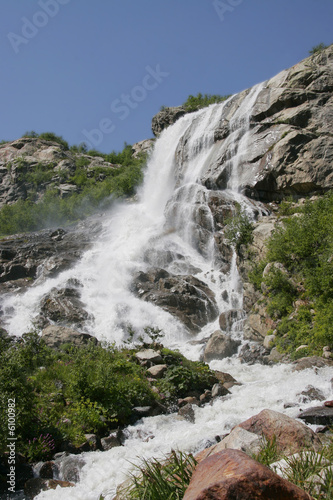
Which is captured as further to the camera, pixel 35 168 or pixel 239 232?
pixel 35 168

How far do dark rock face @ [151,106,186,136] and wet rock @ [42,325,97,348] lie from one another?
41.4m

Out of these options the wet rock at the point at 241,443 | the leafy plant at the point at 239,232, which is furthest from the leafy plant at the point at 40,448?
the leafy plant at the point at 239,232

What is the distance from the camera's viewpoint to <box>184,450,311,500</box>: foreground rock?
3.36m

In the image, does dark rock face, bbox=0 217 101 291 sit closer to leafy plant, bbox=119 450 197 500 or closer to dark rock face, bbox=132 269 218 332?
dark rock face, bbox=132 269 218 332

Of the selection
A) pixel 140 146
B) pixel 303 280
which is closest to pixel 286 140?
pixel 303 280

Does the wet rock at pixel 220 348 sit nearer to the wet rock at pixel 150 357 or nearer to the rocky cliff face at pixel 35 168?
the wet rock at pixel 150 357

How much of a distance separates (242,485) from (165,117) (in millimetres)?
53095

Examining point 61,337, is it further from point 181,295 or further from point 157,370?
point 181,295

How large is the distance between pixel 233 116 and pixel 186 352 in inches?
944

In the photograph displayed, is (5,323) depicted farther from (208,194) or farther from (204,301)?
(208,194)

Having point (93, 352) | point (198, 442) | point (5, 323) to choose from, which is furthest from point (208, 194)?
point (198, 442)

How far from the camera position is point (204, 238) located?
84.4 feet

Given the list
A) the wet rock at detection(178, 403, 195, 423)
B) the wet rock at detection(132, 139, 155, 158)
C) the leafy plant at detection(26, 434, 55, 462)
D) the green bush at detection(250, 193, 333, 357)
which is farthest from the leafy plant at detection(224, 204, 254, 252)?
the wet rock at detection(132, 139, 155, 158)

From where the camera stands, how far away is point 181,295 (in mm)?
21328
